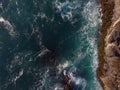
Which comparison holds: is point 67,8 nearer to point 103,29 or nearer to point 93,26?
point 93,26

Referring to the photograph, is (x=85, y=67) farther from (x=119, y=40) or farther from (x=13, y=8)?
(x=13, y=8)

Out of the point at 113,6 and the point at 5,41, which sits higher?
the point at 113,6

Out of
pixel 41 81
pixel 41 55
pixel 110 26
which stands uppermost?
pixel 110 26

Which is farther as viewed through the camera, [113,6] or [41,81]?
[41,81]

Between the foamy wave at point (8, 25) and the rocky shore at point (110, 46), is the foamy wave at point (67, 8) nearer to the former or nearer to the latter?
the rocky shore at point (110, 46)

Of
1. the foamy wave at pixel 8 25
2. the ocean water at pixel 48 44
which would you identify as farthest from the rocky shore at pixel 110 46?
the foamy wave at pixel 8 25

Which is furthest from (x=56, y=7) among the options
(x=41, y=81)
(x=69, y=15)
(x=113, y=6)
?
(x=41, y=81)

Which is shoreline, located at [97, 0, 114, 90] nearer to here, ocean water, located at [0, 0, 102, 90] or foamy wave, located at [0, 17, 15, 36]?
ocean water, located at [0, 0, 102, 90]
